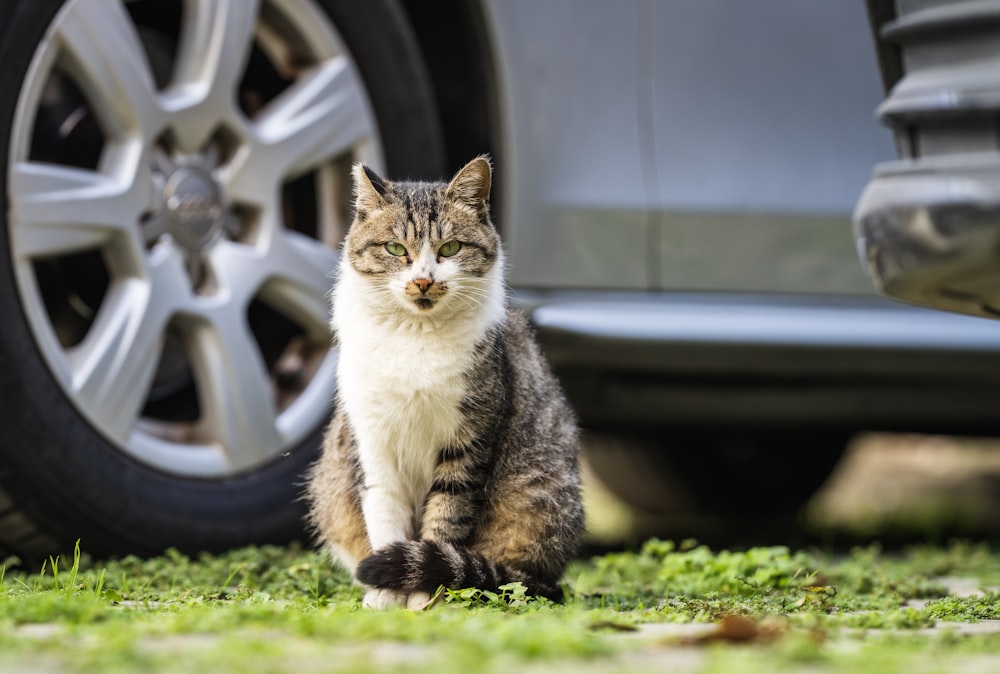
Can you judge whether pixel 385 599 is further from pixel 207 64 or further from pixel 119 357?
pixel 207 64

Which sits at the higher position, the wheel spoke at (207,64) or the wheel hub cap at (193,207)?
the wheel spoke at (207,64)

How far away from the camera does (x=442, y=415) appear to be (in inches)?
113

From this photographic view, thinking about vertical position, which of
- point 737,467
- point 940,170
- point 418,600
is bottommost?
point 737,467

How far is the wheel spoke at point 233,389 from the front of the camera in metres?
3.37

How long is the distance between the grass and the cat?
15 centimetres

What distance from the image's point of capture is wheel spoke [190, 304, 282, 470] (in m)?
3.37

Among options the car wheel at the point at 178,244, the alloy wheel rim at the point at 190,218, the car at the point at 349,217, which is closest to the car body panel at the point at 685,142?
the car at the point at 349,217

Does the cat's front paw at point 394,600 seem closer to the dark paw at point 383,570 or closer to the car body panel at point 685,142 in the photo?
the dark paw at point 383,570

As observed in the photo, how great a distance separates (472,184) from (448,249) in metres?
0.16

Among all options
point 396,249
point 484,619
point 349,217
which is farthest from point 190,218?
point 484,619

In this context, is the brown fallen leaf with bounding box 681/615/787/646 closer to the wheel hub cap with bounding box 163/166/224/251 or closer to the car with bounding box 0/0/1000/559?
the car with bounding box 0/0/1000/559

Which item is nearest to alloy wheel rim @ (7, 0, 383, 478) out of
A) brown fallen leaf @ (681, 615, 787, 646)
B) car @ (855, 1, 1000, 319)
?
car @ (855, 1, 1000, 319)

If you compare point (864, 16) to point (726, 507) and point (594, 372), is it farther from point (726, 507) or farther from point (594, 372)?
point (726, 507)

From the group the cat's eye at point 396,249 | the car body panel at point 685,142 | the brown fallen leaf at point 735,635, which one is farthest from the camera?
the car body panel at point 685,142
